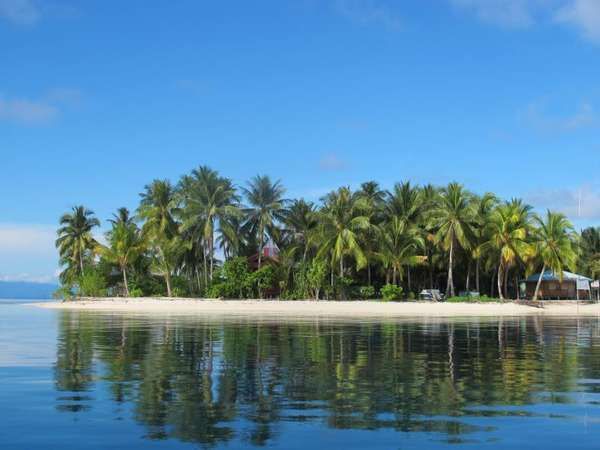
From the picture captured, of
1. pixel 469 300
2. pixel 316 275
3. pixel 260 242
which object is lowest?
pixel 469 300

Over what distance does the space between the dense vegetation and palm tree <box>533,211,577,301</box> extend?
10cm

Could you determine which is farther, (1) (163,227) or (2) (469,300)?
(1) (163,227)

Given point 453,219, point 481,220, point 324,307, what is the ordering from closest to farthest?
point 324,307 → point 453,219 → point 481,220

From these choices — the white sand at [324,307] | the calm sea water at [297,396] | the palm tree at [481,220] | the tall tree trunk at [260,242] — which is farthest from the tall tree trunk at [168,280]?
the calm sea water at [297,396]

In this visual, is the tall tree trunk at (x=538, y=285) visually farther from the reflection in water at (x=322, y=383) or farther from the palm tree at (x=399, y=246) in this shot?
the reflection in water at (x=322, y=383)

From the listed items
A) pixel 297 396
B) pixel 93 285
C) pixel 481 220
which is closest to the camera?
pixel 297 396

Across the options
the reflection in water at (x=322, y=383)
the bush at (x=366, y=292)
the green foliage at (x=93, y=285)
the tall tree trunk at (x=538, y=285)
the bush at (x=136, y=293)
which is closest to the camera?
the reflection in water at (x=322, y=383)

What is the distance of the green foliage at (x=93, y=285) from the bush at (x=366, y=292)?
26842 mm

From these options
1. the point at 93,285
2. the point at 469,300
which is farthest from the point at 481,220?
the point at 93,285

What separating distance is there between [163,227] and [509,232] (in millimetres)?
33119

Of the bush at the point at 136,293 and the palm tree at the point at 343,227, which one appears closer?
the palm tree at the point at 343,227

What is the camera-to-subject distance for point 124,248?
70.0 m

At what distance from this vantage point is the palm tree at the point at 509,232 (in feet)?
207

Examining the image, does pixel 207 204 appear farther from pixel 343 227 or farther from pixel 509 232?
pixel 509 232
